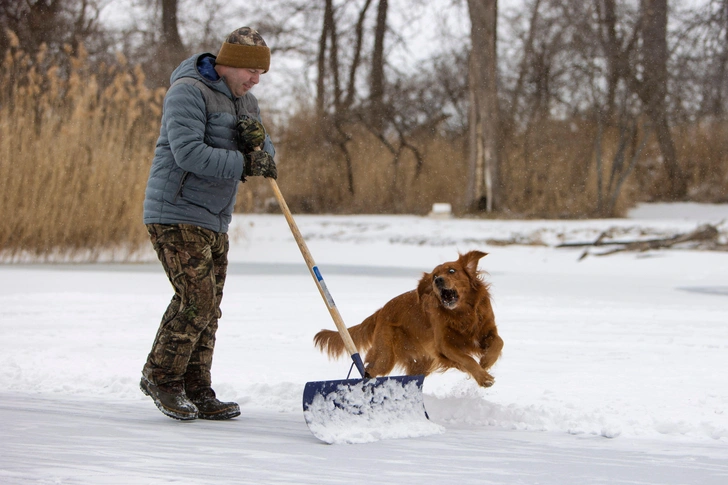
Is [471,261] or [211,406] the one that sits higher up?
[471,261]

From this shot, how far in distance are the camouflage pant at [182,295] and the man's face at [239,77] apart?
67 centimetres

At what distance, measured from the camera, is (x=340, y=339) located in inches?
179

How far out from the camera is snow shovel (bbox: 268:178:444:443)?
3586 millimetres

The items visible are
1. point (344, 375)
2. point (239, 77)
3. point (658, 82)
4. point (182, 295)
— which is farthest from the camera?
point (658, 82)

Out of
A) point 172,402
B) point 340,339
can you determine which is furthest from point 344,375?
point 172,402

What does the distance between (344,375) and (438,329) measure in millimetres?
848

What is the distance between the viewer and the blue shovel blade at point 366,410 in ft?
11.8

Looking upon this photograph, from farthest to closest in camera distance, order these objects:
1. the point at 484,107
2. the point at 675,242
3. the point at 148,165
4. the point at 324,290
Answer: the point at 484,107, the point at 675,242, the point at 148,165, the point at 324,290

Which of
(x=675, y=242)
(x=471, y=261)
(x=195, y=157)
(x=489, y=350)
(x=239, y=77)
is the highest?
(x=239, y=77)

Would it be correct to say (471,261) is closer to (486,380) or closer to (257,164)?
(486,380)

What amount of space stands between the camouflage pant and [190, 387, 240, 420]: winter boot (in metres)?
0.15

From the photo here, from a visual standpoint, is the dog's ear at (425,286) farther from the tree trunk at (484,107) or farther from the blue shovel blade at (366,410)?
the tree trunk at (484,107)

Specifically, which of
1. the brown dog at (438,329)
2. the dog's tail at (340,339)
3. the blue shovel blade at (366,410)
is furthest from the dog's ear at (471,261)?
the blue shovel blade at (366,410)

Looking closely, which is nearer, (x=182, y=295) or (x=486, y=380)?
(x=182, y=295)
